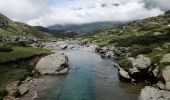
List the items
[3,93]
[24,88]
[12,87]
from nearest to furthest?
Result: [3,93] → [12,87] → [24,88]

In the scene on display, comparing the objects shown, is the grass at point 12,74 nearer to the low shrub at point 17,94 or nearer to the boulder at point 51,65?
the boulder at point 51,65

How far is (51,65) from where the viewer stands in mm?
80250

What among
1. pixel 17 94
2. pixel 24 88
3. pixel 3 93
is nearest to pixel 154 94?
pixel 17 94

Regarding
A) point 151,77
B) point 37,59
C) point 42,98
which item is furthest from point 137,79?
point 37,59

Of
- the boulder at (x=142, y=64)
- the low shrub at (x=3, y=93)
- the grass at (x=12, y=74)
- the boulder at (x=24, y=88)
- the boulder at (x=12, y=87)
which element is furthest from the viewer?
the boulder at (x=142, y=64)

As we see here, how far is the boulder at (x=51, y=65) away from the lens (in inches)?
3108

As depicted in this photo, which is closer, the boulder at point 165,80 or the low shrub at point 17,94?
the low shrub at point 17,94

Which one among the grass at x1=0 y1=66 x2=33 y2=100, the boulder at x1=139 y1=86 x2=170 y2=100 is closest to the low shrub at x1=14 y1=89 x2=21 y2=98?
the grass at x1=0 y1=66 x2=33 y2=100

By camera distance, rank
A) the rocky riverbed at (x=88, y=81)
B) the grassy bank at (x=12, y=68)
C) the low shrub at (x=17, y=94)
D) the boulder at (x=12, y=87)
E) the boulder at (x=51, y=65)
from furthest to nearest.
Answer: the boulder at (x=51, y=65) < the grassy bank at (x=12, y=68) < the boulder at (x=12, y=87) < the low shrub at (x=17, y=94) < the rocky riverbed at (x=88, y=81)

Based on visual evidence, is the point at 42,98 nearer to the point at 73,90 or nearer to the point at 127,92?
the point at 73,90

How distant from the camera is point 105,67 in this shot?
95.9 meters

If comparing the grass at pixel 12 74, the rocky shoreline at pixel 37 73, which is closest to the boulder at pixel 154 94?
the rocky shoreline at pixel 37 73

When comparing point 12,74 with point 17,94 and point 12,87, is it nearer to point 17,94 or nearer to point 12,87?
point 12,87

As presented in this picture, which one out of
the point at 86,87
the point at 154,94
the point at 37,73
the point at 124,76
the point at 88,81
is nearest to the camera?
the point at 154,94
